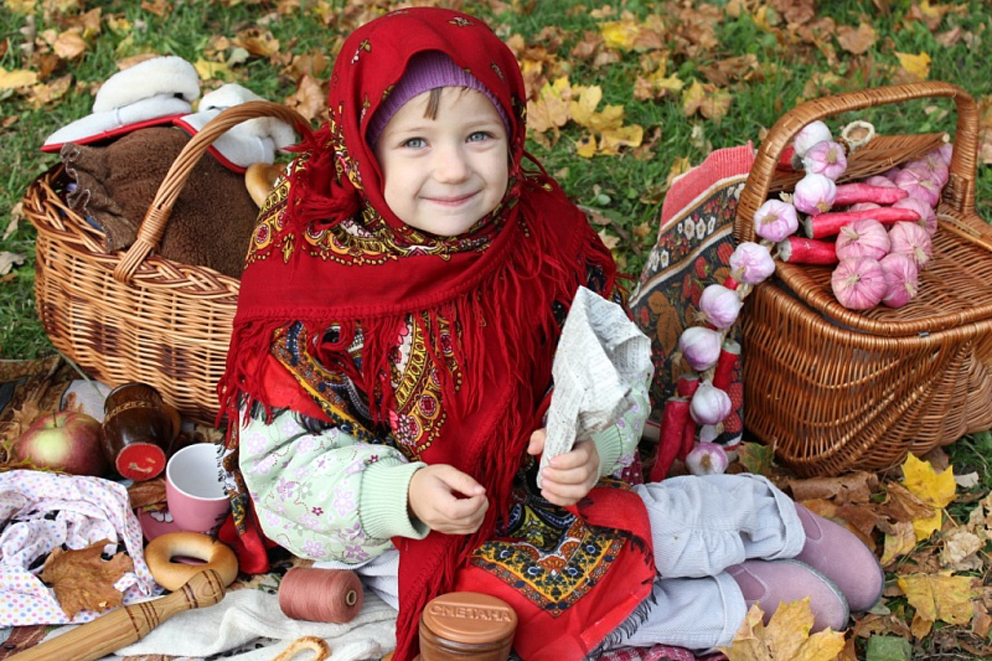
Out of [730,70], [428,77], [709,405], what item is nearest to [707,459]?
[709,405]

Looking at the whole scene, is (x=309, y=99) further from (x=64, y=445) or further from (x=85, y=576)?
(x=85, y=576)

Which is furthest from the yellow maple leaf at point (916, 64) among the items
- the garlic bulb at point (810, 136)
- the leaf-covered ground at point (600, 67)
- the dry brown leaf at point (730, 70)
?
the garlic bulb at point (810, 136)

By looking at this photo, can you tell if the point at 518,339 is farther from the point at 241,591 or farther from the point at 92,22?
the point at 92,22

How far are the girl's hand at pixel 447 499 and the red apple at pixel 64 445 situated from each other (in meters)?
1.05

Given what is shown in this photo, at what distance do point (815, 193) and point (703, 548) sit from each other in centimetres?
94

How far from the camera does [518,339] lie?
201 cm

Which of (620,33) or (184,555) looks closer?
(184,555)

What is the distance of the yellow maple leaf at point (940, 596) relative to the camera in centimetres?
225

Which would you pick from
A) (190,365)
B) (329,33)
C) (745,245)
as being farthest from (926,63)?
(190,365)

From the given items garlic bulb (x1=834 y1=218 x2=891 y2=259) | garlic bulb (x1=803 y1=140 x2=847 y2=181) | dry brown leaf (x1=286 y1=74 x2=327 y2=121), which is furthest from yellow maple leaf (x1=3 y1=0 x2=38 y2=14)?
garlic bulb (x1=834 y1=218 x2=891 y2=259)

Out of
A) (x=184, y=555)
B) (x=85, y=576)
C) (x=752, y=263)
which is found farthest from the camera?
(x=752, y=263)

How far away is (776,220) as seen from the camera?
2477mm

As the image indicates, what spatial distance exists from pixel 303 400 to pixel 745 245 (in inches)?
45.5

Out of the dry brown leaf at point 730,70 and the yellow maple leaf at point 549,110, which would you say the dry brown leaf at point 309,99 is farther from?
the dry brown leaf at point 730,70
